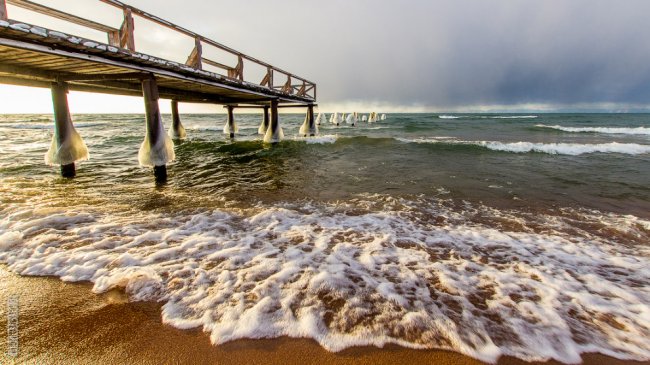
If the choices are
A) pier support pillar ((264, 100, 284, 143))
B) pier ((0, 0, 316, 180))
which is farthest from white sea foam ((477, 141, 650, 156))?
pier ((0, 0, 316, 180))

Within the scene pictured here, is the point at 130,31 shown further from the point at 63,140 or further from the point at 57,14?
the point at 63,140

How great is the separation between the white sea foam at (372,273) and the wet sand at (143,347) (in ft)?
0.33

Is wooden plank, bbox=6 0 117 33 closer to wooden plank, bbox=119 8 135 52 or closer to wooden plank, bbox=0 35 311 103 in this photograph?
wooden plank, bbox=119 8 135 52

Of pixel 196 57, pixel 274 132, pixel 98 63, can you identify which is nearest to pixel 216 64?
pixel 196 57

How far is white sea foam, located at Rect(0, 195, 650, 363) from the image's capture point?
240 cm

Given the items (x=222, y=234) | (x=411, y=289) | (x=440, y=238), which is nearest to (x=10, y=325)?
(x=222, y=234)

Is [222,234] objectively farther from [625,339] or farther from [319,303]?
[625,339]

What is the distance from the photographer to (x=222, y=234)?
14.6 feet

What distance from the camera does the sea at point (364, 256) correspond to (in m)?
2.45

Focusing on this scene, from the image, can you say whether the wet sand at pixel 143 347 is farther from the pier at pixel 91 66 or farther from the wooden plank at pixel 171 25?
the wooden plank at pixel 171 25

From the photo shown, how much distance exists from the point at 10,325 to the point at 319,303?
270cm

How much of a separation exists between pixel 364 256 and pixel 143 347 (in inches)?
104

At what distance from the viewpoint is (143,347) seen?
2.16 metres

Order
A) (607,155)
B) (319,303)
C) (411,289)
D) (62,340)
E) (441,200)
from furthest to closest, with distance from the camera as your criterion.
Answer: (607,155) < (441,200) < (411,289) < (319,303) < (62,340)
